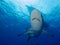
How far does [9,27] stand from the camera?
20.2 feet

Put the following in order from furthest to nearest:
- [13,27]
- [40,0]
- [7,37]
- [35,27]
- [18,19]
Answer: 1. [7,37]
2. [13,27]
3. [18,19]
4. [40,0]
5. [35,27]

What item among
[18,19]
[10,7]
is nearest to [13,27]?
[18,19]

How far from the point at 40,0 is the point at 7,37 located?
3495mm

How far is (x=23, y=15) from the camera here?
5.13 metres

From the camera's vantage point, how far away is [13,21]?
18.9ft

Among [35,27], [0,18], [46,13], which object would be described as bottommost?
[35,27]

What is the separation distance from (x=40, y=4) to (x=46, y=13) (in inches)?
19.6

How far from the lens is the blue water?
15.4 ft

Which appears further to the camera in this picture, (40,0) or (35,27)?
(40,0)

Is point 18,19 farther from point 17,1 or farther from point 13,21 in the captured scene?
point 17,1

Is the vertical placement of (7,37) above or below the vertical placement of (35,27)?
above

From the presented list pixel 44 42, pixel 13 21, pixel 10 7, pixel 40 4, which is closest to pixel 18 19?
pixel 13 21

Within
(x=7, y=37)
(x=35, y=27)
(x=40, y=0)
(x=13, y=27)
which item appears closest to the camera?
(x=35, y=27)

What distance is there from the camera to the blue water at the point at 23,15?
15.4 ft
